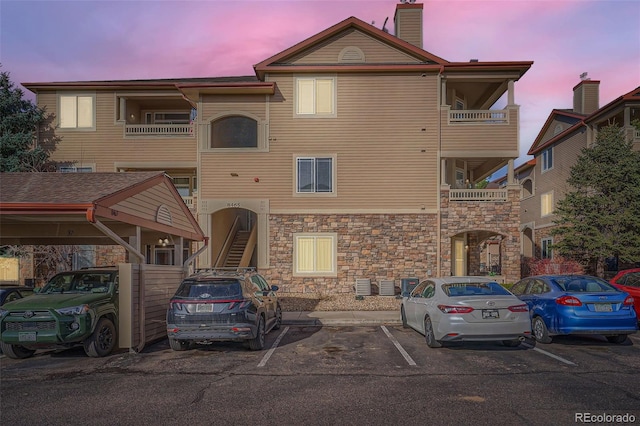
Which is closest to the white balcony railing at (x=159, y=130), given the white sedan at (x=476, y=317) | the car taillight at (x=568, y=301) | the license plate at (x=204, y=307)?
the license plate at (x=204, y=307)

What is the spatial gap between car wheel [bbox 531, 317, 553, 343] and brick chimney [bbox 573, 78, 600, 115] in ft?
77.0

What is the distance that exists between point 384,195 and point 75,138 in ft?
47.5

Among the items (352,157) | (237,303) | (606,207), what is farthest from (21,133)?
(606,207)

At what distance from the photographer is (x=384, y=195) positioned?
21281mm

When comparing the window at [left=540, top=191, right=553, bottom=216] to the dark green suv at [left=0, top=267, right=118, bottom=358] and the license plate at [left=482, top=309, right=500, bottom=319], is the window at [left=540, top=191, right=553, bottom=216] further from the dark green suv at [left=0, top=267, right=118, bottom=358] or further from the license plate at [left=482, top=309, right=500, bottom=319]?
the dark green suv at [left=0, top=267, right=118, bottom=358]

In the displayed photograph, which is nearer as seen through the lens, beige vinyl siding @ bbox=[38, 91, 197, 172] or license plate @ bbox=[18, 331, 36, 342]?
license plate @ bbox=[18, 331, 36, 342]

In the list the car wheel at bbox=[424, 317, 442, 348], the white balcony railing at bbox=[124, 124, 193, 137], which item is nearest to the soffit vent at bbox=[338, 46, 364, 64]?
the white balcony railing at bbox=[124, 124, 193, 137]

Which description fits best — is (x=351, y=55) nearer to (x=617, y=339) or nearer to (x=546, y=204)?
(x=617, y=339)

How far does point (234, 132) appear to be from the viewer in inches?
858

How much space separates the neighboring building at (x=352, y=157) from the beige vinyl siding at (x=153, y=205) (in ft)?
25.4

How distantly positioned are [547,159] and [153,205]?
28.7 m

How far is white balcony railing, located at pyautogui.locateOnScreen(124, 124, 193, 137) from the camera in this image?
22.5 meters

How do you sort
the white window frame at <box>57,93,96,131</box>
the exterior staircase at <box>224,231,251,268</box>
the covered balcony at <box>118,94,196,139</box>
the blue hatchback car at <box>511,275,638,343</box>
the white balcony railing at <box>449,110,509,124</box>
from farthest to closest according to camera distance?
the exterior staircase at <box>224,231,251,268</box>
the white window frame at <box>57,93,96,131</box>
the covered balcony at <box>118,94,196,139</box>
the white balcony railing at <box>449,110,509,124</box>
the blue hatchback car at <box>511,275,638,343</box>

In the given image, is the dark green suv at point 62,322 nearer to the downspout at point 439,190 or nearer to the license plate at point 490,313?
the license plate at point 490,313
